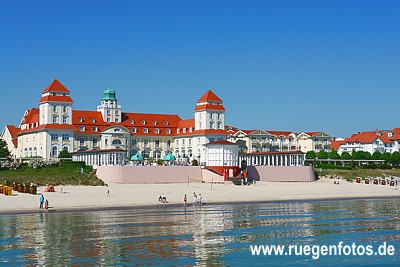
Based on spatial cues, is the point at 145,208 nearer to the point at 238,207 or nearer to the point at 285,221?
the point at 238,207

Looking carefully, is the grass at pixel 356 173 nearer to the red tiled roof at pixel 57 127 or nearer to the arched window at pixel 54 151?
the red tiled roof at pixel 57 127

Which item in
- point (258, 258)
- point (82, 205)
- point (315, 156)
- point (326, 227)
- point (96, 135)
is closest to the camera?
point (258, 258)

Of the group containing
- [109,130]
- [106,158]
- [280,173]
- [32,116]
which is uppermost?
[32,116]

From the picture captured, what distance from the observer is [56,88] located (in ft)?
306

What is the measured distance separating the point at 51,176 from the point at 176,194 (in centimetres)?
1381

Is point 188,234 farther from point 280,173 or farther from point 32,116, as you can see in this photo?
point 32,116

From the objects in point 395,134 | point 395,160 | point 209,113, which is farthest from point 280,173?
point 395,134

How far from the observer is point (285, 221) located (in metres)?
38.4

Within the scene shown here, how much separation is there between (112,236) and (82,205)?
16.8 metres

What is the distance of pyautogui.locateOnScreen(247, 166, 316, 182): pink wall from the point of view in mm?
75188

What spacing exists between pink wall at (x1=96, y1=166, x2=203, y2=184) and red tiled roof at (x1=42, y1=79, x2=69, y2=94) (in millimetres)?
25480

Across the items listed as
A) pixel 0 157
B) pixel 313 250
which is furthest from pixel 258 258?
pixel 0 157

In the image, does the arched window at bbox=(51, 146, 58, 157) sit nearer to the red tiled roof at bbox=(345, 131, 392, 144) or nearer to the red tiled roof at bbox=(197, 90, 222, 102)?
the red tiled roof at bbox=(197, 90, 222, 102)

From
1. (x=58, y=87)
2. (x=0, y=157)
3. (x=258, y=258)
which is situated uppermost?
(x=58, y=87)
